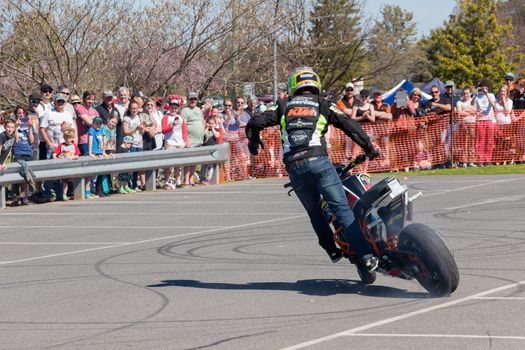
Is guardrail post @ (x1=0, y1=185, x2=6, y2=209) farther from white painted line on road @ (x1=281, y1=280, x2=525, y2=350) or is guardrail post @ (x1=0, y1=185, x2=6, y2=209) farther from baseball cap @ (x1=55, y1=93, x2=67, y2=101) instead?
white painted line on road @ (x1=281, y1=280, x2=525, y2=350)

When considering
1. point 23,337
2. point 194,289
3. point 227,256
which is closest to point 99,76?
point 227,256

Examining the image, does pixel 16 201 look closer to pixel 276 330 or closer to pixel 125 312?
pixel 125 312

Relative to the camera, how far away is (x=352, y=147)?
22.6m

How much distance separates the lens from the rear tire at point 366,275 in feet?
28.9

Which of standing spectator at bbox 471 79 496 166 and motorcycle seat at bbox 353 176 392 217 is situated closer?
motorcycle seat at bbox 353 176 392 217

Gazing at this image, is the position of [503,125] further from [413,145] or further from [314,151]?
[314,151]

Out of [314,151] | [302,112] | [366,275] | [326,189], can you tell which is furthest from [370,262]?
[302,112]

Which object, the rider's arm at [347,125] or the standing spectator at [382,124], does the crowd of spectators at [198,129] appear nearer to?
the standing spectator at [382,124]

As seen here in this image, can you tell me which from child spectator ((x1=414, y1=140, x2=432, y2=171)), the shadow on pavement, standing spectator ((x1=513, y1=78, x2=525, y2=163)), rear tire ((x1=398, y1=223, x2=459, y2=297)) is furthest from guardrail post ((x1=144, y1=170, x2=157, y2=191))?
A: rear tire ((x1=398, y1=223, x2=459, y2=297))

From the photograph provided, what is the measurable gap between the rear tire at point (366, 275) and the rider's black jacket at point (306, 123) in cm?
99

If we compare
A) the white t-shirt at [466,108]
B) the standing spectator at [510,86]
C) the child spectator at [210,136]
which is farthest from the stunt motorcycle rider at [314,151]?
the standing spectator at [510,86]

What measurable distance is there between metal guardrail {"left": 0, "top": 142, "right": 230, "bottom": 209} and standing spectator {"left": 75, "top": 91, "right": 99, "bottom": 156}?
1.78ft

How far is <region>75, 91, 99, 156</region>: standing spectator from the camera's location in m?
19.0

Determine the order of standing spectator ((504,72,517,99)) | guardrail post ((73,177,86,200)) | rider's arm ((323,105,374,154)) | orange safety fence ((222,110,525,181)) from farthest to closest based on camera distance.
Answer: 1. standing spectator ((504,72,517,99))
2. orange safety fence ((222,110,525,181))
3. guardrail post ((73,177,86,200))
4. rider's arm ((323,105,374,154))
